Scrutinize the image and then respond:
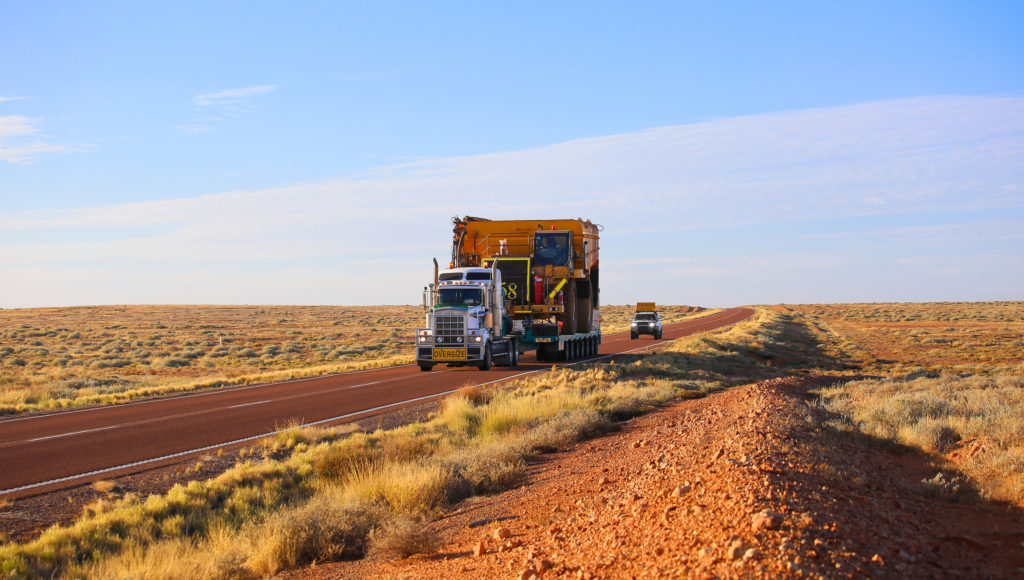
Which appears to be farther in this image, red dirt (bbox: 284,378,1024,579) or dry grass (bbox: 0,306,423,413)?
dry grass (bbox: 0,306,423,413)

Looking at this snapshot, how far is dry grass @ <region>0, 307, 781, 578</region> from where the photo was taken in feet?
23.9

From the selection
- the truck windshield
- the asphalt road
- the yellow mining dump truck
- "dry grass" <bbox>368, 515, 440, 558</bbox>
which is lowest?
the asphalt road

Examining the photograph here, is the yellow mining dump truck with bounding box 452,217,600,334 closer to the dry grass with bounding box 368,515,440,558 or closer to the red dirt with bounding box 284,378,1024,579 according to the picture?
the red dirt with bounding box 284,378,1024,579

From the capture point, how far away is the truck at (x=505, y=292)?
87.6 feet

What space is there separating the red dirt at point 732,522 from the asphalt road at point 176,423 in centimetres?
631

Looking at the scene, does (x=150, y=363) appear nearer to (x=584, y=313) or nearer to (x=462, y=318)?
(x=462, y=318)

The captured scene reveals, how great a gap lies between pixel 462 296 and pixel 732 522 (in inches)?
839

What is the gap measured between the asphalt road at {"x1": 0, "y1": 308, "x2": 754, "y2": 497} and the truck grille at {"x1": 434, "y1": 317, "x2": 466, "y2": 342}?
4.96 feet

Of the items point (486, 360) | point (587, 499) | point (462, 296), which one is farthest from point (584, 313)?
point (587, 499)

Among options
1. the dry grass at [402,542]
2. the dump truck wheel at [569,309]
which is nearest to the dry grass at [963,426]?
the dry grass at [402,542]

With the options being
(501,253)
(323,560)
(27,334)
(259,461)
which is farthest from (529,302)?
(27,334)

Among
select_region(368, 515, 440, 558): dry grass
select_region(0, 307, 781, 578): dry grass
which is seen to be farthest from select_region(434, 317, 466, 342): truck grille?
select_region(368, 515, 440, 558): dry grass

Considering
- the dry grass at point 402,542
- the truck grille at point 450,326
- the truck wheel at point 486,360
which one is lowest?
the dry grass at point 402,542

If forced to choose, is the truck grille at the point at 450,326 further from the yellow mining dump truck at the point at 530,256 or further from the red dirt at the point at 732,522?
the red dirt at the point at 732,522
